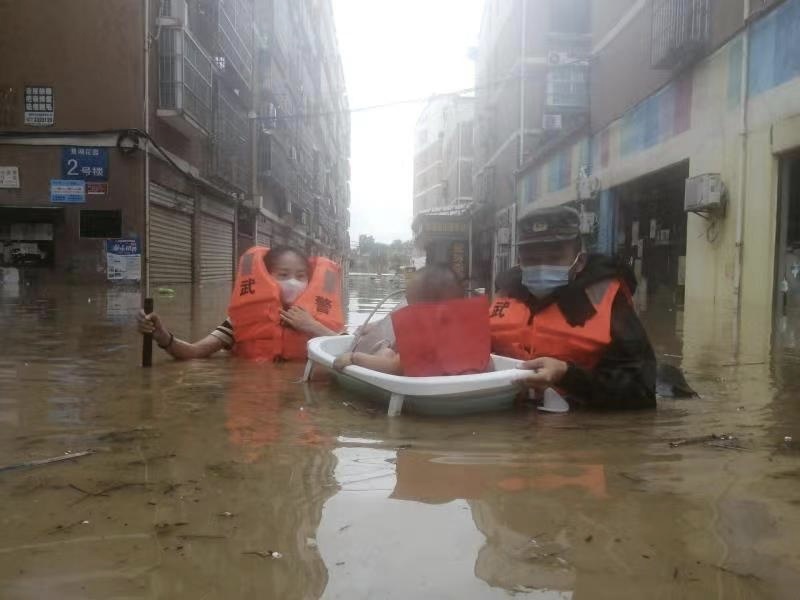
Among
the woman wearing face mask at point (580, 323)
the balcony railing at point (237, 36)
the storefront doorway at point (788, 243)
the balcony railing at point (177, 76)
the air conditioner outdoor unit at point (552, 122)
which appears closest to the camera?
the woman wearing face mask at point (580, 323)

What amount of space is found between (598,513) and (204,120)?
17399 millimetres

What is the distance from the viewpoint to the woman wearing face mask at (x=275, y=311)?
15.6 ft

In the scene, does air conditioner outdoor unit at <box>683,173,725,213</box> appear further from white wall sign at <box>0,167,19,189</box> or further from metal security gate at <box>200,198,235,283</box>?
white wall sign at <box>0,167,19,189</box>

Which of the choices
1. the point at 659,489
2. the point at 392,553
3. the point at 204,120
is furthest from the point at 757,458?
the point at 204,120

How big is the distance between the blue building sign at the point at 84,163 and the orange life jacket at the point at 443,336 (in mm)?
13276

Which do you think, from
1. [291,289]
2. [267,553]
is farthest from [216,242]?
[267,553]

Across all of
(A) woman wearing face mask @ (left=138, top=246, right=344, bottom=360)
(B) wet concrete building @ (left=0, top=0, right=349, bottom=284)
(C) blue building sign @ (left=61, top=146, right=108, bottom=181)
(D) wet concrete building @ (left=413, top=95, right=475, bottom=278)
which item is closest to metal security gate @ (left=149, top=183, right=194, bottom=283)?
(B) wet concrete building @ (left=0, top=0, right=349, bottom=284)

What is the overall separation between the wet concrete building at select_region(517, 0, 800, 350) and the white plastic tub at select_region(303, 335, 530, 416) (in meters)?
4.30

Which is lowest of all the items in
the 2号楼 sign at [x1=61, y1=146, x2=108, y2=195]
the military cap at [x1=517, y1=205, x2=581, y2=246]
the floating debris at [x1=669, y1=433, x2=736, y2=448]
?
the floating debris at [x1=669, y1=433, x2=736, y2=448]

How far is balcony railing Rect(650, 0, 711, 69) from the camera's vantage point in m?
11.3

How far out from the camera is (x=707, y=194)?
10.5 metres

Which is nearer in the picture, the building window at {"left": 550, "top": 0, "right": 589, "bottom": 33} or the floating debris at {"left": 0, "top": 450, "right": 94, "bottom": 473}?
the floating debris at {"left": 0, "top": 450, "right": 94, "bottom": 473}

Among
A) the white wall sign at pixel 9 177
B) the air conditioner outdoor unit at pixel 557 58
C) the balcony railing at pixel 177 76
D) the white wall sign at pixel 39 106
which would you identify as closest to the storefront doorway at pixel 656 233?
the air conditioner outdoor unit at pixel 557 58

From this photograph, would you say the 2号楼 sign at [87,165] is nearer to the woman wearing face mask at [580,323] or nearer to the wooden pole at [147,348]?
the wooden pole at [147,348]
